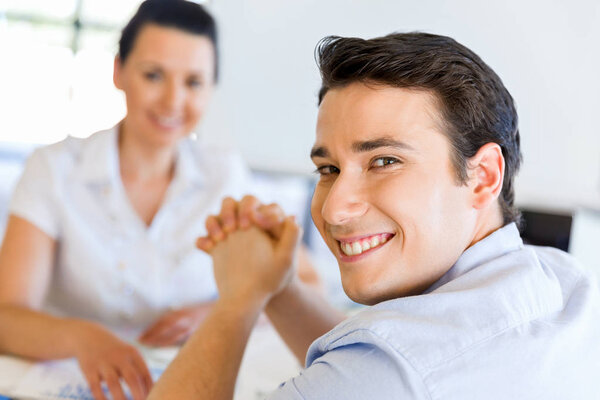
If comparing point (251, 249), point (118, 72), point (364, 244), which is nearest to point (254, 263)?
point (251, 249)

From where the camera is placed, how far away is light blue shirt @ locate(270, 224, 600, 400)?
0.58 m

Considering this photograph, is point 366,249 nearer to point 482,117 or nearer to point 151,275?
point 482,117

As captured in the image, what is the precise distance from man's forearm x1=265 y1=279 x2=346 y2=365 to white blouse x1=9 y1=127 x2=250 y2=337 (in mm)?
485

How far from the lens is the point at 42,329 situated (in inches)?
46.6

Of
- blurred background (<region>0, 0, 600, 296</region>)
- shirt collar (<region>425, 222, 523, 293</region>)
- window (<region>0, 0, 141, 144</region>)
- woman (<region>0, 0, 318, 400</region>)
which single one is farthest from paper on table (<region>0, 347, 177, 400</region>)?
window (<region>0, 0, 141, 144</region>)

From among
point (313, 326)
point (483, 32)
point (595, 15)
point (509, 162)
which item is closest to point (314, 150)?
point (509, 162)

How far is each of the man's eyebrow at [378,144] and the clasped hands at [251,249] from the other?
342 mm

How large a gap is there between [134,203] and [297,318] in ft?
2.12

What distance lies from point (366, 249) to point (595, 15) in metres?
1.88

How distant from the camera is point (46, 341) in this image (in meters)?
1.16

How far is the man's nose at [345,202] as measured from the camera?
76cm

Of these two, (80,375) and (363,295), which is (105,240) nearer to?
(80,375)

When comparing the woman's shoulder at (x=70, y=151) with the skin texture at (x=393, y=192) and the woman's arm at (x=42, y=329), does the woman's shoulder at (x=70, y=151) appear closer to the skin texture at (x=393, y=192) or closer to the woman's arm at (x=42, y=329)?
the woman's arm at (x=42, y=329)

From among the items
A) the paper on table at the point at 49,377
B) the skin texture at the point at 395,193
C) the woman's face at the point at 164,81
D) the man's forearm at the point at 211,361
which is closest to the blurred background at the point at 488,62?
the woman's face at the point at 164,81
